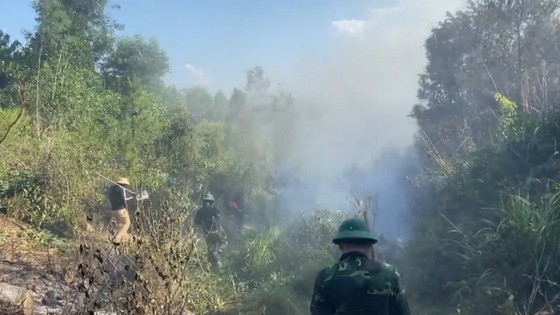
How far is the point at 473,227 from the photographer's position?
293 inches

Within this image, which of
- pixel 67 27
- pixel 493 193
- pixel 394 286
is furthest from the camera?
pixel 67 27

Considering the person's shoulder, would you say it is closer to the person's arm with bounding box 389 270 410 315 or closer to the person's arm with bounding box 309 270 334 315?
the person's arm with bounding box 309 270 334 315

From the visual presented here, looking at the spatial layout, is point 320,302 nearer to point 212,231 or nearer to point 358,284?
point 358,284

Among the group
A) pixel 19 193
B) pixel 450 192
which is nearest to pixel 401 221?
pixel 450 192

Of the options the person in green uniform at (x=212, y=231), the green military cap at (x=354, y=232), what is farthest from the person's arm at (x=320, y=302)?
the person in green uniform at (x=212, y=231)

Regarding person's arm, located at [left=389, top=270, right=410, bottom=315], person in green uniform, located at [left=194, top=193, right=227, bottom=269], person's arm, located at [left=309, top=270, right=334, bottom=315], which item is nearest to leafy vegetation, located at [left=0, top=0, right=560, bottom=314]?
person in green uniform, located at [left=194, top=193, right=227, bottom=269]

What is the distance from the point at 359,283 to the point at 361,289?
0.11 feet

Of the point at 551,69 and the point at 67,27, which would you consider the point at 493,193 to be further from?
the point at 67,27

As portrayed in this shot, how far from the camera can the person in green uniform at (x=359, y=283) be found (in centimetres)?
322

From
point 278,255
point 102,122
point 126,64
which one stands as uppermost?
point 126,64

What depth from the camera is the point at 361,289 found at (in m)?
3.22

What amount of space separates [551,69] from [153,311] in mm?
16782

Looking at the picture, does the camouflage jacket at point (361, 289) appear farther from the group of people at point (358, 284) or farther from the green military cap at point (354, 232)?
the green military cap at point (354, 232)

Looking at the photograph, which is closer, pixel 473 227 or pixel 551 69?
pixel 473 227
